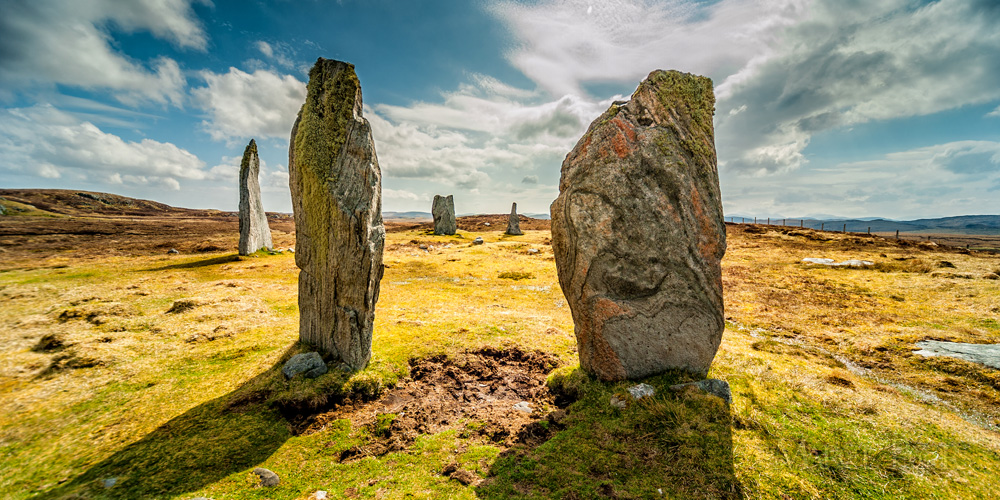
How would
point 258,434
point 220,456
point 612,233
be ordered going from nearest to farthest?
point 220,456, point 258,434, point 612,233

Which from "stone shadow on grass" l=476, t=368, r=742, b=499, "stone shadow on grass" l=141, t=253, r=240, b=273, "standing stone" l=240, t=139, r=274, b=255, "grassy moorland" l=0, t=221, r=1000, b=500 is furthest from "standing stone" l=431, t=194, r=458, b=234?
"stone shadow on grass" l=476, t=368, r=742, b=499

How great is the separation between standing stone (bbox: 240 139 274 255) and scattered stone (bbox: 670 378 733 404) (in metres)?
28.2

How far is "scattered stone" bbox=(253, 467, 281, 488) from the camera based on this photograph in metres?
5.58

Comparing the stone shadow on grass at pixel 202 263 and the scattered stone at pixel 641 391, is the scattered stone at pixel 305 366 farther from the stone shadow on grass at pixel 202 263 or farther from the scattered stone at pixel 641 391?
the stone shadow on grass at pixel 202 263

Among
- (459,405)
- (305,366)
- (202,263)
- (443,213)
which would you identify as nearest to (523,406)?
(459,405)

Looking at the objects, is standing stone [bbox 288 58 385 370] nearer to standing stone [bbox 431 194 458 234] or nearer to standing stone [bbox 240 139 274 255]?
standing stone [bbox 240 139 274 255]

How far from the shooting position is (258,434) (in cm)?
677

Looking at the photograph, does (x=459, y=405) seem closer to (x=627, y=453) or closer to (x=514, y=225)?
(x=627, y=453)

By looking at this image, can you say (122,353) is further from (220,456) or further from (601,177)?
(601,177)

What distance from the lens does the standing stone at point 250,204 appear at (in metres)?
25.5

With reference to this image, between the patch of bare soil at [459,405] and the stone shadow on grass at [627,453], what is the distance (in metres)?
0.62

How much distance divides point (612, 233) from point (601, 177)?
49.2 inches

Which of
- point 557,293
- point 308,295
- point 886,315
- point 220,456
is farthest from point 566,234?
point 886,315

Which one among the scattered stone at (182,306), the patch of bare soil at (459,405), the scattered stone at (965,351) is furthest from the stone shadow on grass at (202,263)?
the scattered stone at (965,351)
